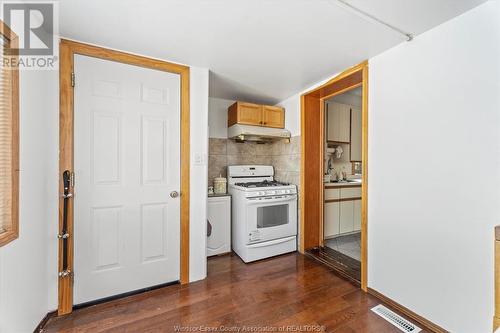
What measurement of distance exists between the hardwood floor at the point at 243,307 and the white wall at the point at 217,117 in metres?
1.98

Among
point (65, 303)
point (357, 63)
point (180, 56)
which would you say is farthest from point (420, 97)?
point (65, 303)

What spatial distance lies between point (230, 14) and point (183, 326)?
227cm

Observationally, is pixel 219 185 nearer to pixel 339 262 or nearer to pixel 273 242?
pixel 273 242

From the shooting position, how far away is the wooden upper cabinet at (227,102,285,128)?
3.01 meters

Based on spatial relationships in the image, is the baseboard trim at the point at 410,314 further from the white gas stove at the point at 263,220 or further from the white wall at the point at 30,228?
the white wall at the point at 30,228

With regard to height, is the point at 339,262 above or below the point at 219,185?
below

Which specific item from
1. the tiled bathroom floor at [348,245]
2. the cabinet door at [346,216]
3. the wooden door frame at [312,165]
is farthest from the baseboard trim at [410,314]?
the cabinet door at [346,216]

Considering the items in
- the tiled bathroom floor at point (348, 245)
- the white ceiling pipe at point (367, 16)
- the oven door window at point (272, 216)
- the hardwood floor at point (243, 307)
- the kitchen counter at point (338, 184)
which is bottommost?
the hardwood floor at point (243, 307)

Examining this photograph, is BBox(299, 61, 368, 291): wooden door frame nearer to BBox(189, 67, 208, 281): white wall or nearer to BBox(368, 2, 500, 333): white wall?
BBox(368, 2, 500, 333): white wall

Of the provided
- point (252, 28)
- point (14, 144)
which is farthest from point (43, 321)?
point (252, 28)

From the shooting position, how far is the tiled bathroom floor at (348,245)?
2840 mm

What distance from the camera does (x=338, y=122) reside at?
3.46 meters

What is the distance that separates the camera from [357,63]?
2.08 meters

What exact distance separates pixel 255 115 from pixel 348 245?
2.39m
